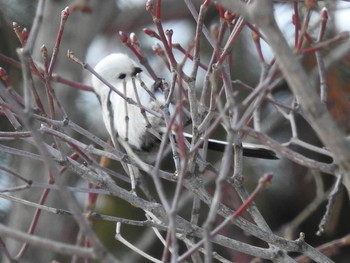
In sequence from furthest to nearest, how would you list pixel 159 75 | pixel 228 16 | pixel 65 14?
pixel 159 75
pixel 65 14
pixel 228 16

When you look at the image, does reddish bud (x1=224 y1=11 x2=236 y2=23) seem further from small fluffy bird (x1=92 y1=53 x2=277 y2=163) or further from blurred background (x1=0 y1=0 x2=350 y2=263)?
blurred background (x1=0 y1=0 x2=350 y2=263)

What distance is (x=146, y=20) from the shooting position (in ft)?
16.6

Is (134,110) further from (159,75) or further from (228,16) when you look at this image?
(159,75)

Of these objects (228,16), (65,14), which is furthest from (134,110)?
(228,16)

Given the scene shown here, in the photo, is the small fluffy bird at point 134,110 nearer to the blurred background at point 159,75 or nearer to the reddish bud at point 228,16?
the reddish bud at point 228,16

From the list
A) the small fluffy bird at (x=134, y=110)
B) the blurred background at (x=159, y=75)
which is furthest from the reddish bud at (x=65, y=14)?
the blurred background at (x=159, y=75)

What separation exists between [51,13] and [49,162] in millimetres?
3894

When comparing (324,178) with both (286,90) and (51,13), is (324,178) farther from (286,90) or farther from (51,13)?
(51,13)

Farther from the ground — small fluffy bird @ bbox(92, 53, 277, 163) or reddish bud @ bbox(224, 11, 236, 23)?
reddish bud @ bbox(224, 11, 236, 23)

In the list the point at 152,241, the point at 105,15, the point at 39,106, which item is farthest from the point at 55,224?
the point at 39,106

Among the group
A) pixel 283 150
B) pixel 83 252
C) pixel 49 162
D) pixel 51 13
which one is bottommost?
pixel 83 252

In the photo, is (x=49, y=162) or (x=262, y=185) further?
(x=262, y=185)

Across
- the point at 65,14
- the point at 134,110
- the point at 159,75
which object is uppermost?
the point at 159,75

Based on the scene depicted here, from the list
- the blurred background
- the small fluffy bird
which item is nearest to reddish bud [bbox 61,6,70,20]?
the small fluffy bird
